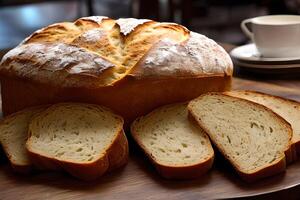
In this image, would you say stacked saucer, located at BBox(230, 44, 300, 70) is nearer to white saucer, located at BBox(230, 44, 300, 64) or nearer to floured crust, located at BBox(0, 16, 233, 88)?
white saucer, located at BBox(230, 44, 300, 64)

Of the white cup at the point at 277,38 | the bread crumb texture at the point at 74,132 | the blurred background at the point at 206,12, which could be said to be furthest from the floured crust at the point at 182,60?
the blurred background at the point at 206,12

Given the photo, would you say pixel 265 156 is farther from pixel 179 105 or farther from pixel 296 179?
pixel 179 105

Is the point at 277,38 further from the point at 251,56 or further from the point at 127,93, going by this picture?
the point at 127,93

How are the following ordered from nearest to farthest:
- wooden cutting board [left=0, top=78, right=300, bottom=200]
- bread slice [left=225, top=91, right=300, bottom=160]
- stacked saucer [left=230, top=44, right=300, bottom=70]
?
wooden cutting board [left=0, top=78, right=300, bottom=200]
bread slice [left=225, top=91, right=300, bottom=160]
stacked saucer [left=230, top=44, right=300, bottom=70]

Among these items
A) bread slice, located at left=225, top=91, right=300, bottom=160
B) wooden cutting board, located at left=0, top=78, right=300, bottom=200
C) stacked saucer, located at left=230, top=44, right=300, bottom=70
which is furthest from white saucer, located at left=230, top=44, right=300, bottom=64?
wooden cutting board, located at left=0, top=78, right=300, bottom=200

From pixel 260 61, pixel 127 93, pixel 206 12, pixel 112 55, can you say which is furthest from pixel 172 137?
pixel 206 12

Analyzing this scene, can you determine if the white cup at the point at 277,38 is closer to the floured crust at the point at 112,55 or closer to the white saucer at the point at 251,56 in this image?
the white saucer at the point at 251,56

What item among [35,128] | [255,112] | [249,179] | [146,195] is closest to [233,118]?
[255,112]
